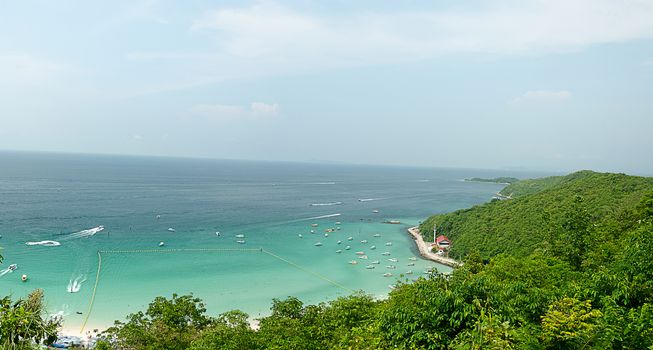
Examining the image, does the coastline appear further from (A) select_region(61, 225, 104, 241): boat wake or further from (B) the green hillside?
(A) select_region(61, 225, 104, 241): boat wake

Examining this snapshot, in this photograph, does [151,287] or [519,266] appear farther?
[151,287]

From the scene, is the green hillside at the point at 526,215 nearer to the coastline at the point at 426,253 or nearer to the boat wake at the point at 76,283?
the coastline at the point at 426,253

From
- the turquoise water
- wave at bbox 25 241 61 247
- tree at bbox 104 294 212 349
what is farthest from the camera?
wave at bbox 25 241 61 247

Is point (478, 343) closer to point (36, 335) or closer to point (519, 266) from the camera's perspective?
point (36, 335)

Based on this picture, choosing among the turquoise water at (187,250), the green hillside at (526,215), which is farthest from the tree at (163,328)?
the green hillside at (526,215)

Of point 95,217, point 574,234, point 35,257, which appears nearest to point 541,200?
point 574,234

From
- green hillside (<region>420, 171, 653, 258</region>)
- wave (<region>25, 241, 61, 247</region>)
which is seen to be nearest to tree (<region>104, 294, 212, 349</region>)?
green hillside (<region>420, 171, 653, 258</region>)
